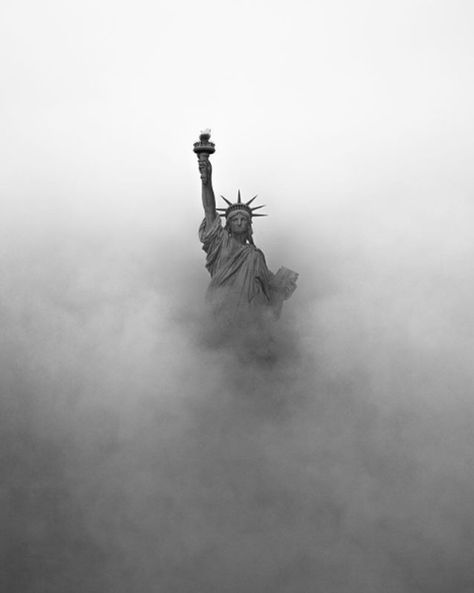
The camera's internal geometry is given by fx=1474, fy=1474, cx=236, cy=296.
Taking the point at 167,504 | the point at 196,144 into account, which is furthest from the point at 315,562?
the point at 196,144

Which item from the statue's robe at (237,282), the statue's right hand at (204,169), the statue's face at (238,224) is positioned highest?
the statue's right hand at (204,169)

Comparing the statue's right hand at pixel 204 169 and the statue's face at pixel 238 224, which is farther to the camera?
the statue's face at pixel 238 224

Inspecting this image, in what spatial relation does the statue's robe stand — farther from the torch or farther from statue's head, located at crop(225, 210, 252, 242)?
the torch

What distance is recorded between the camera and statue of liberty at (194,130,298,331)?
29.7m

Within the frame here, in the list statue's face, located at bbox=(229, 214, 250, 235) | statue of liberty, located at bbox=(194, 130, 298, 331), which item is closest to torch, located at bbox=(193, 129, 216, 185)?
statue of liberty, located at bbox=(194, 130, 298, 331)

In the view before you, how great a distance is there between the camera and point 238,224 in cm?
3023

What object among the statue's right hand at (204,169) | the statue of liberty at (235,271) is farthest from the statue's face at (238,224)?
the statue's right hand at (204,169)

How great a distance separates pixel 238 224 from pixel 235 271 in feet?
3.32

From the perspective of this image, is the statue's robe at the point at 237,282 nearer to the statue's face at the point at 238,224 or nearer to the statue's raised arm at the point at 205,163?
the statue's face at the point at 238,224

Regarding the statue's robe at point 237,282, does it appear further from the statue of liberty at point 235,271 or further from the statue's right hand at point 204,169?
the statue's right hand at point 204,169

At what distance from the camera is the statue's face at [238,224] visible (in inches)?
1190

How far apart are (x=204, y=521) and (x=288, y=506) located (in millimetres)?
1680

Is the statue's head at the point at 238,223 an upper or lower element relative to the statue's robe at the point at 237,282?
upper

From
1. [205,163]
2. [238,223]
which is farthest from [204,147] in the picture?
[238,223]
